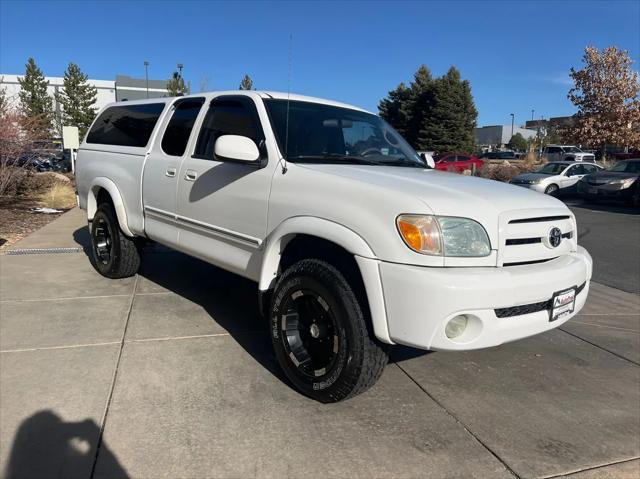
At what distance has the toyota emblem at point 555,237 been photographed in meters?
3.16

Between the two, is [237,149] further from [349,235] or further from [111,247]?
[111,247]

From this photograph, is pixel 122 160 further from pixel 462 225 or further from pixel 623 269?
pixel 623 269

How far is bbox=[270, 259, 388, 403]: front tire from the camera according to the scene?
2887 millimetres

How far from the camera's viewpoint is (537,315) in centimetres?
294

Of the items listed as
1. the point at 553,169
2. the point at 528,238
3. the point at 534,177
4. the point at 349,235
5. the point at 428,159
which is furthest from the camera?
the point at 553,169

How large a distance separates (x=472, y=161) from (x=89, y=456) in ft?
102

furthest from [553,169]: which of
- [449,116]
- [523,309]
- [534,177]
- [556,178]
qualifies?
[449,116]

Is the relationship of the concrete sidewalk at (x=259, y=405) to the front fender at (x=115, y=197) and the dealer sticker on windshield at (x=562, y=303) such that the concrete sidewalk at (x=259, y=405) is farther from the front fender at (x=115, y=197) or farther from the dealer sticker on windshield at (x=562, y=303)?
the front fender at (x=115, y=197)

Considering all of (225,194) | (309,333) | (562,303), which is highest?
(225,194)

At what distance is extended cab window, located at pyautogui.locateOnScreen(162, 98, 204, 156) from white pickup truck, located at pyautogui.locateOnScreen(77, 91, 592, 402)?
0.02m

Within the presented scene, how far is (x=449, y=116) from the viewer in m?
43.2

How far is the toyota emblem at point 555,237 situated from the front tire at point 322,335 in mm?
1248

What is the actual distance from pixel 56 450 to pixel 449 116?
43.9 m

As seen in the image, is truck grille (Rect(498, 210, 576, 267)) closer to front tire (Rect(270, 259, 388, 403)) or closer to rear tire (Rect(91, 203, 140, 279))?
front tire (Rect(270, 259, 388, 403))
